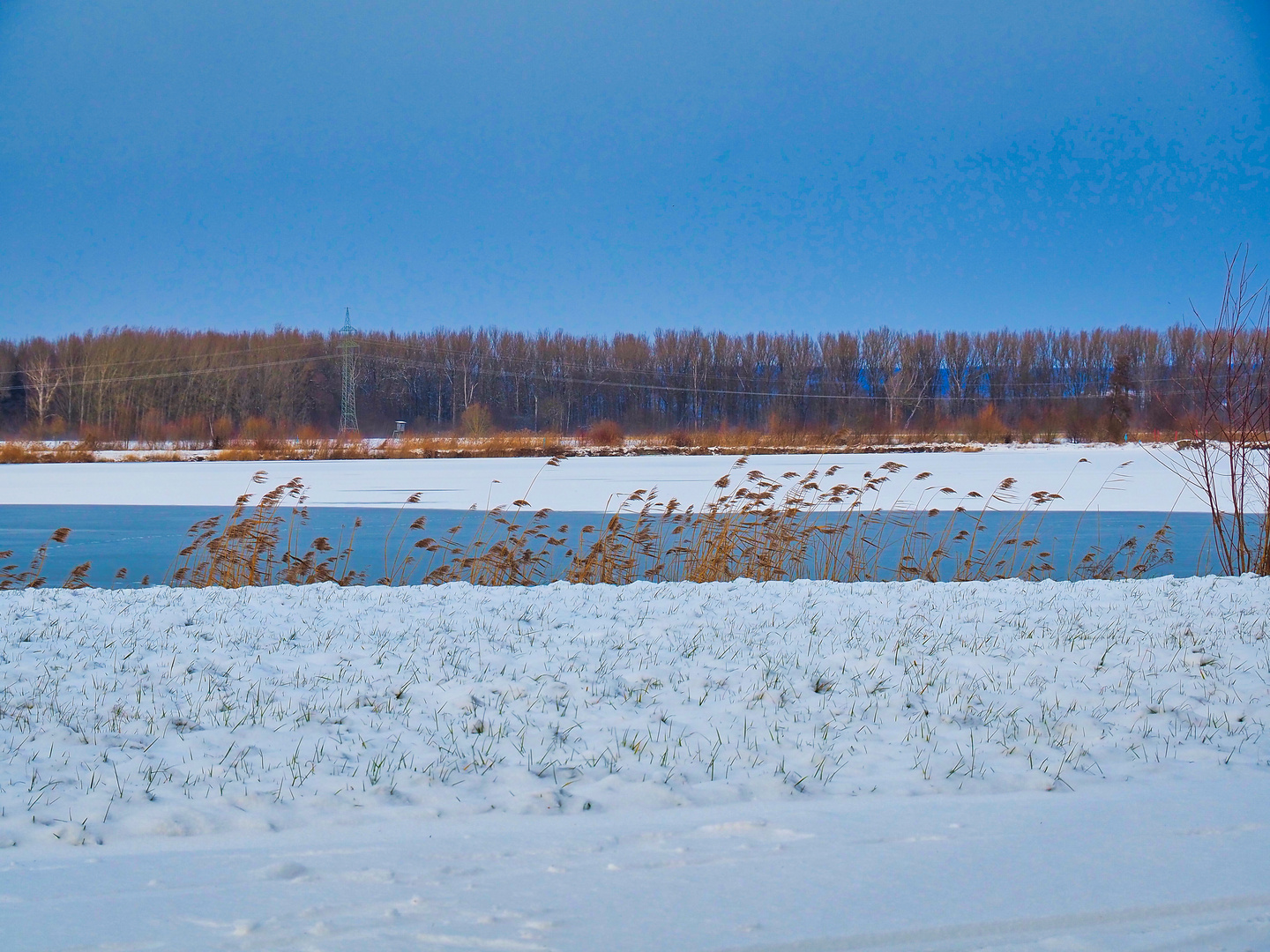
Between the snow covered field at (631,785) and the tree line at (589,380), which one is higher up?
the tree line at (589,380)

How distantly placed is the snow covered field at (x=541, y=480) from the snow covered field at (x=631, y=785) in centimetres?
726

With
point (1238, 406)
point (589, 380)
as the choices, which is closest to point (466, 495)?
point (1238, 406)

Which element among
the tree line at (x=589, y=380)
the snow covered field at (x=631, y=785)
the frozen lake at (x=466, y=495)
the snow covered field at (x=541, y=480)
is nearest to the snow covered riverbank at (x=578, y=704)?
the snow covered field at (x=631, y=785)

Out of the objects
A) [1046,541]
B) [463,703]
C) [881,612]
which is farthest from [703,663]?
[1046,541]

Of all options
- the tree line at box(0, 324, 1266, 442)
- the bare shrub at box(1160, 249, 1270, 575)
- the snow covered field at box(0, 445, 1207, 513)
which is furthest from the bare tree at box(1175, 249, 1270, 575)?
the tree line at box(0, 324, 1266, 442)

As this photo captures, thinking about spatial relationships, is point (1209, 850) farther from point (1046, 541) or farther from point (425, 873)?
point (1046, 541)

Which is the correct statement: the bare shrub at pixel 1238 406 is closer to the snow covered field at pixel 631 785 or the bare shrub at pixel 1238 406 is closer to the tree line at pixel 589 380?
the snow covered field at pixel 631 785

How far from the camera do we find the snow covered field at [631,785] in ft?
6.16

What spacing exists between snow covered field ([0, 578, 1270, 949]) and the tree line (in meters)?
39.9

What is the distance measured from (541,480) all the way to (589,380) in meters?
38.8

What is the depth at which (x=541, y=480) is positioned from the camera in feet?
59.5

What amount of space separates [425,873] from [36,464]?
26.9 metres

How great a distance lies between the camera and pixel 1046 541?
381 inches

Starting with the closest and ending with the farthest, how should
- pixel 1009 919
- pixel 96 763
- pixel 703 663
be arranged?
pixel 1009 919 → pixel 96 763 → pixel 703 663
